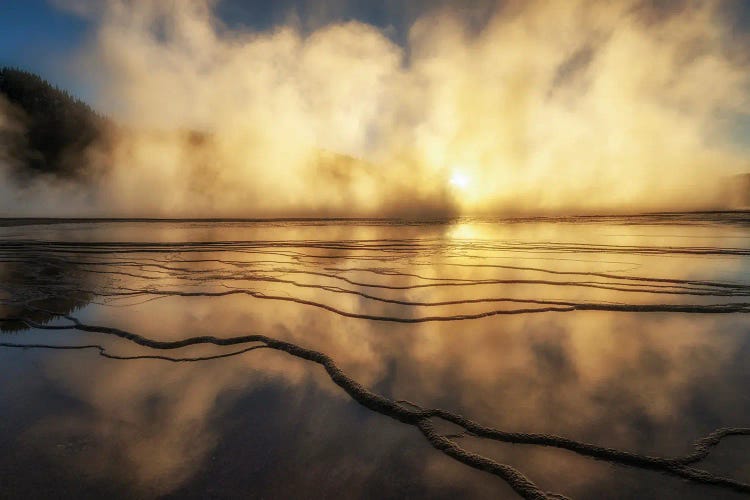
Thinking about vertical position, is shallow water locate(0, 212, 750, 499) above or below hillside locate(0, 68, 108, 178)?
below

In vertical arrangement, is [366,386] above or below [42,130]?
below

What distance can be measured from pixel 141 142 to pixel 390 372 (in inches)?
4436

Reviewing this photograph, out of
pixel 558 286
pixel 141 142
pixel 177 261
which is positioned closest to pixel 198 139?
pixel 141 142

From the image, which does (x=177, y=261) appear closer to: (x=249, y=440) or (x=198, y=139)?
(x=249, y=440)

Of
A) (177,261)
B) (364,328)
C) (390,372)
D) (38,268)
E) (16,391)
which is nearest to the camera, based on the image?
(16,391)

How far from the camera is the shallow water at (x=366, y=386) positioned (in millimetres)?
1976

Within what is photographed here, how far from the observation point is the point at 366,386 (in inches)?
117

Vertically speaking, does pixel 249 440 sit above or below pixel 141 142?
below

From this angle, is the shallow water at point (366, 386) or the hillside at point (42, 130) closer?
the shallow water at point (366, 386)

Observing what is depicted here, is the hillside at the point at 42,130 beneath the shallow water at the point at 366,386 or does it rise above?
above

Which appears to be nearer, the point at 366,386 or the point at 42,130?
the point at 366,386

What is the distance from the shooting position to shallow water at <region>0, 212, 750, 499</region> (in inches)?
77.8

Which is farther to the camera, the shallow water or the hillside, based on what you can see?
the hillside

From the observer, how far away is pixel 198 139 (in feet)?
361
